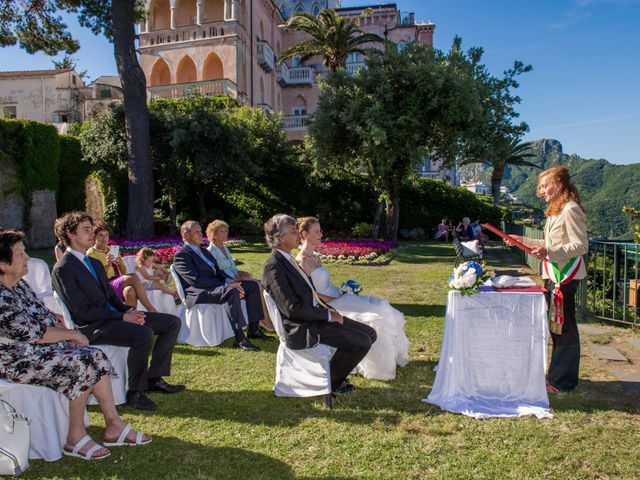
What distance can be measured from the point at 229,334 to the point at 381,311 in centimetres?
263

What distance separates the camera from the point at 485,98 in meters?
22.7

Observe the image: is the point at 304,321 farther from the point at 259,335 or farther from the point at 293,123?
the point at 293,123

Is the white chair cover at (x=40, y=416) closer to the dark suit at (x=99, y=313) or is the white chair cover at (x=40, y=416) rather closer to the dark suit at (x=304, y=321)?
the dark suit at (x=99, y=313)

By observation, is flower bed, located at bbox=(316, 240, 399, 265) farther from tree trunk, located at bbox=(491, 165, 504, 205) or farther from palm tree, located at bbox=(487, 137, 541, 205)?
tree trunk, located at bbox=(491, 165, 504, 205)

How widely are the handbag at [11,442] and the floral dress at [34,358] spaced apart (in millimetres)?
333

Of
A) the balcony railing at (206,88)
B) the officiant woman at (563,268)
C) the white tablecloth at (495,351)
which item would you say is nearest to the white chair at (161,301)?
the white tablecloth at (495,351)

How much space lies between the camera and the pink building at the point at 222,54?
33312mm

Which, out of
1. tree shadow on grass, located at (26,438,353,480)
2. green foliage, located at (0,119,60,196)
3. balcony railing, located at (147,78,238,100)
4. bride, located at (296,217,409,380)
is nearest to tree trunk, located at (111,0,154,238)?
green foliage, located at (0,119,60,196)

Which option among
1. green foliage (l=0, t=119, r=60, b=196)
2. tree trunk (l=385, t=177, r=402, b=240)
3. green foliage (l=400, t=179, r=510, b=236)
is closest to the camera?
green foliage (l=0, t=119, r=60, b=196)

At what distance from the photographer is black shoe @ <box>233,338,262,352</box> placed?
22.1ft

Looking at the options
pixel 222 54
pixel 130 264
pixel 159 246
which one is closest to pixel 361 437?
pixel 130 264

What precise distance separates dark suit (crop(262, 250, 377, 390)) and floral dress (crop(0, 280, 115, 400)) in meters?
1.66

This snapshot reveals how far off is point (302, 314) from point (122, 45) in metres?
17.5

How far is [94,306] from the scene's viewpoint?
4590 millimetres
